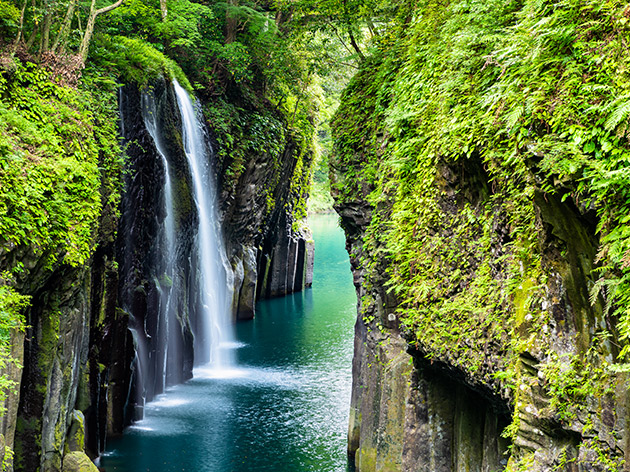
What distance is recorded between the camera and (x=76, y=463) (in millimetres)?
11562

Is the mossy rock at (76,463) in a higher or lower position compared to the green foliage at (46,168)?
lower

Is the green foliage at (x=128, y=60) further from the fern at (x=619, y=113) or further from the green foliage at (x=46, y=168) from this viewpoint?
the fern at (x=619, y=113)

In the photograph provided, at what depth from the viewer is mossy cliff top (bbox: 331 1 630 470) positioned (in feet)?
15.5

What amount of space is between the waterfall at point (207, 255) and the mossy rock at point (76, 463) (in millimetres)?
10117

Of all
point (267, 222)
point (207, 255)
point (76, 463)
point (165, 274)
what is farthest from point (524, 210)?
point (267, 222)

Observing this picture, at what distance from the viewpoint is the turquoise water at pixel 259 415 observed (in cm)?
1430

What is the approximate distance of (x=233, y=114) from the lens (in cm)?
2294

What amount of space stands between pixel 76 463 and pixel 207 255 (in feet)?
39.8

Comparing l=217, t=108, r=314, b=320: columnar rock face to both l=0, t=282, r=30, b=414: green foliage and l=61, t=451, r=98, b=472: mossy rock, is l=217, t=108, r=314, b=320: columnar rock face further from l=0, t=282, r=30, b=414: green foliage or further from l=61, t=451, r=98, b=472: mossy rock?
l=0, t=282, r=30, b=414: green foliage

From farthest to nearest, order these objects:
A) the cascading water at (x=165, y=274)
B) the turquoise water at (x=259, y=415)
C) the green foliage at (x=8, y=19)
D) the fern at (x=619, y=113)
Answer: the cascading water at (x=165, y=274) → the turquoise water at (x=259, y=415) → the green foliage at (x=8, y=19) → the fern at (x=619, y=113)

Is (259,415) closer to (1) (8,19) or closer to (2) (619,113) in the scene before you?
(1) (8,19)

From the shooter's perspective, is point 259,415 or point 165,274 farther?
point 165,274

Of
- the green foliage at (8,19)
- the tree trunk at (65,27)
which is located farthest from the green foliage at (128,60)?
the green foliage at (8,19)

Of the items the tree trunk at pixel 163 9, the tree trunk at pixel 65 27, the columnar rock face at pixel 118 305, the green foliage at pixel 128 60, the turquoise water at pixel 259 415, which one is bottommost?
the turquoise water at pixel 259 415
